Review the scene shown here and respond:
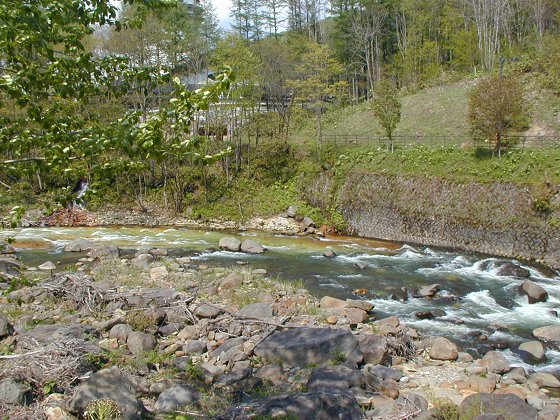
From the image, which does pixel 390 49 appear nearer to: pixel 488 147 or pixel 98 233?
pixel 488 147

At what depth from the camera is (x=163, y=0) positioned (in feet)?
15.8

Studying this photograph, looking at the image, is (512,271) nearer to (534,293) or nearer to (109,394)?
(534,293)

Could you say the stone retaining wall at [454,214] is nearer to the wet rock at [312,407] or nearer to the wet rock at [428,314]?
the wet rock at [428,314]

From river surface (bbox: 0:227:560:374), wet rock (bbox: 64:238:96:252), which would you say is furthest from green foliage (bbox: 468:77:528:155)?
wet rock (bbox: 64:238:96:252)

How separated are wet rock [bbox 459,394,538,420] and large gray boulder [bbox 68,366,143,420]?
501 cm

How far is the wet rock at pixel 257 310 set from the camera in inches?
484

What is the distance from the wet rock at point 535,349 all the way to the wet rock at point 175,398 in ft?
25.2

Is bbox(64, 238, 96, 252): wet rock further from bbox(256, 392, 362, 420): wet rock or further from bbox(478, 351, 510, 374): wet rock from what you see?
bbox(478, 351, 510, 374): wet rock

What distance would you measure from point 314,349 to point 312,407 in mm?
2721

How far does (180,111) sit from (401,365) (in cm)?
834

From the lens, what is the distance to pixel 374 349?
10.3 meters

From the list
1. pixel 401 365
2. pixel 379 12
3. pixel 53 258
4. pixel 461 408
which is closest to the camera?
pixel 461 408

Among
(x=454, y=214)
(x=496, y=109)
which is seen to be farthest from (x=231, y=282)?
(x=496, y=109)

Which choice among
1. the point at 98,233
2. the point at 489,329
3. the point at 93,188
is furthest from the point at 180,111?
the point at 98,233
